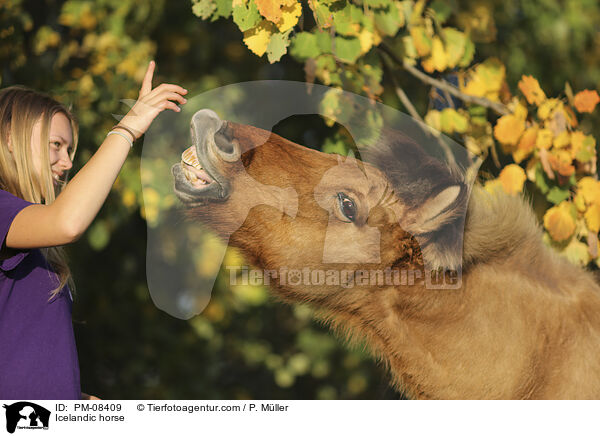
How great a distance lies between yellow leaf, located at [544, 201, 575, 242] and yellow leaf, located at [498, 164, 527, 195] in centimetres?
13

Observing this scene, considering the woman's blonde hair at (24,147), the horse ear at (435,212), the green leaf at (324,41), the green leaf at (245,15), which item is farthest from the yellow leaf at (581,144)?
the woman's blonde hair at (24,147)

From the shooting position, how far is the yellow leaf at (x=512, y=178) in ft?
5.51

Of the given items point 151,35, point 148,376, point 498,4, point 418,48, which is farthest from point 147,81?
point 148,376

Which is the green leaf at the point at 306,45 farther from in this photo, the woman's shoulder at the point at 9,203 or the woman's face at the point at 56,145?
the woman's shoulder at the point at 9,203

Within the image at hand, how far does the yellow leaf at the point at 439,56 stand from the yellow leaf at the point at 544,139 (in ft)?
1.19

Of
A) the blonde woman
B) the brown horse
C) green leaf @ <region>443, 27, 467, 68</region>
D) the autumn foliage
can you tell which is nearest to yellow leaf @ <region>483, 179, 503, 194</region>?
the autumn foliage

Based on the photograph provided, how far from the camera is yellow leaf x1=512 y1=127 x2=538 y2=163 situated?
175cm

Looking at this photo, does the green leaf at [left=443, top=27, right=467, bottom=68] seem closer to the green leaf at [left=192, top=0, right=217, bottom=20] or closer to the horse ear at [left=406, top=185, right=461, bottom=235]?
the horse ear at [left=406, top=185, right=461, bottom=235]

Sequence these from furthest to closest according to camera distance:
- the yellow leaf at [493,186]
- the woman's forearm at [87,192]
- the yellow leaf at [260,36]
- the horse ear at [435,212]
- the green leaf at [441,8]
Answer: the green leaf at [441,8]
the yellow leaf at [493,186]
the yellow leaf at [260,36]
the horse ear at [435,212]
the woman's forearm at [87,192]

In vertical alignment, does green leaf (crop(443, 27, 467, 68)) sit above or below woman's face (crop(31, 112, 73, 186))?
above

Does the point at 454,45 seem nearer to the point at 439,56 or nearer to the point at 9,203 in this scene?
the point at 439,56

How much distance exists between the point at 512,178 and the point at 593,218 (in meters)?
0.27

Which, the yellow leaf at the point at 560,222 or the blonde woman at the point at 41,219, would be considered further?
the yellow leaf at the point at 560,222
